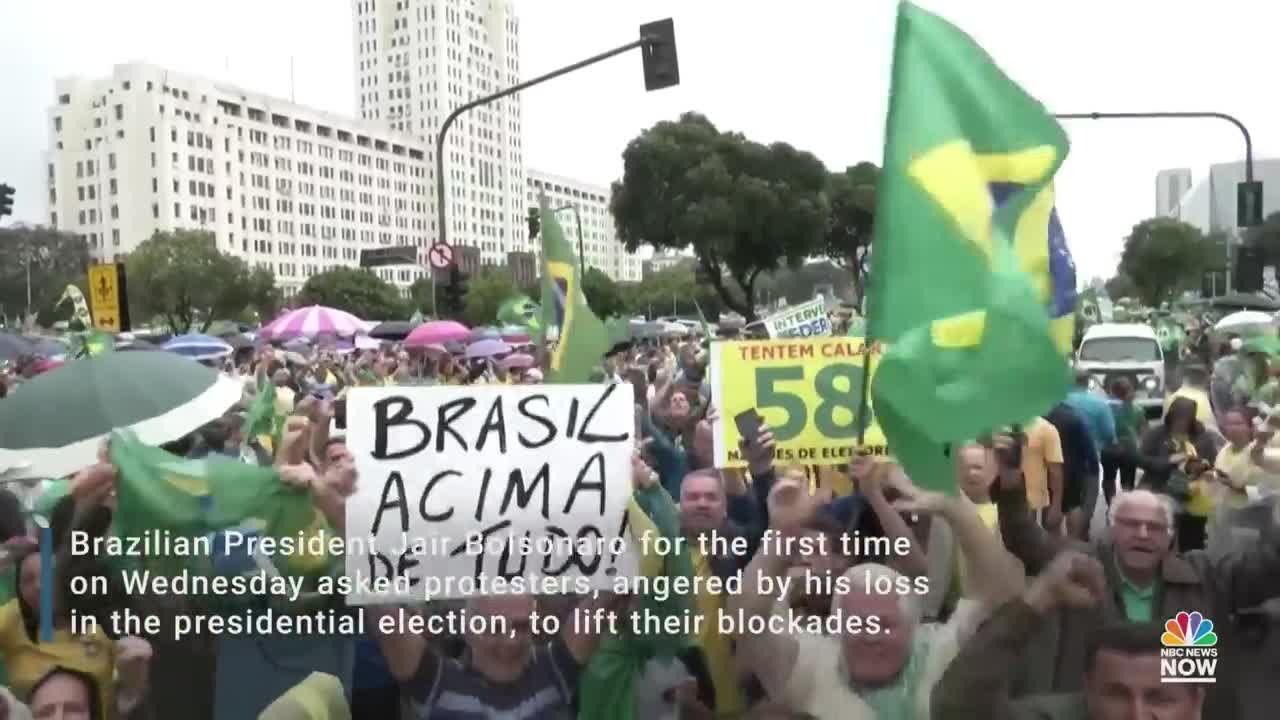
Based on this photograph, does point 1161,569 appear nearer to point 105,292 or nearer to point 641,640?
point 641,640

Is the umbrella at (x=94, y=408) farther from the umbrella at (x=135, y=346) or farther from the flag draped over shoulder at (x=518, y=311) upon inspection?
the flag draped over shoulder at (x=518, y=311)

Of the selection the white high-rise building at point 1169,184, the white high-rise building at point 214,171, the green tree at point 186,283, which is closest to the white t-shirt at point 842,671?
the green tree at point 186,283

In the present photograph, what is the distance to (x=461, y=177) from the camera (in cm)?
14750

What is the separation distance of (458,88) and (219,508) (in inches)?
5831

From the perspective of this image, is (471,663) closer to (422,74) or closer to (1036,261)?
(1036,261)

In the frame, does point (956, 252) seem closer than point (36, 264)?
Yes

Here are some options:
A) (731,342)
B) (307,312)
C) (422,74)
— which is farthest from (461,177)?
(731,342)

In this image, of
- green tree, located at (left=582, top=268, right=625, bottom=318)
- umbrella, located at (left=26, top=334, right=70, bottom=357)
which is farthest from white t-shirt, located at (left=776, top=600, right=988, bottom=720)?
green tree, located at (left=582, top=268, right=625, bottom=318)

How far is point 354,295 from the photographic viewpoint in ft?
277

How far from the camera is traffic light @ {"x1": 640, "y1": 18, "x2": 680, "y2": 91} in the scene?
46.3ft

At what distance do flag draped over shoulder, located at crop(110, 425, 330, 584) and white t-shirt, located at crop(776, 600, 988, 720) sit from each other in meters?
1.55

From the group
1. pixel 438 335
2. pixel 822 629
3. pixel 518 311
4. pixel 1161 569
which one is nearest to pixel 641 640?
pixel 822 629

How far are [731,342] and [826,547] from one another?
4.62ft

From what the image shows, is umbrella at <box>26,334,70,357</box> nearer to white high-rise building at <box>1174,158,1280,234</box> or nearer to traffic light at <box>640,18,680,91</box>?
traffic light at <box>640,18,680,91</box>
